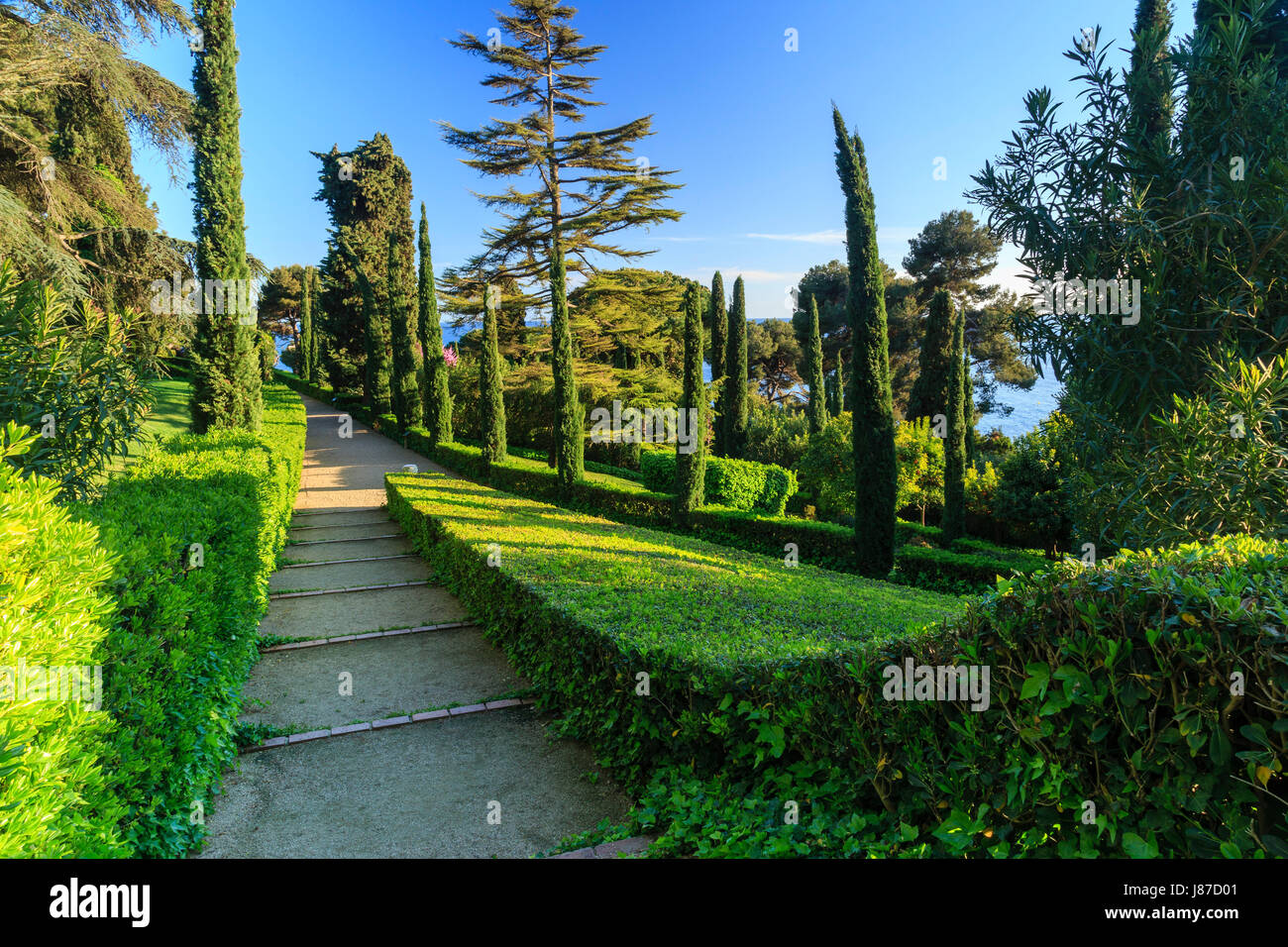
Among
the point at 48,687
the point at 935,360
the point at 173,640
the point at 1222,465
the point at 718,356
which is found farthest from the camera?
the point at 718,356

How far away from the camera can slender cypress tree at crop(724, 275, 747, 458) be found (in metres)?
24.4

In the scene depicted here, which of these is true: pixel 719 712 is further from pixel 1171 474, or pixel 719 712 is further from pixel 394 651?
pixel 394 651

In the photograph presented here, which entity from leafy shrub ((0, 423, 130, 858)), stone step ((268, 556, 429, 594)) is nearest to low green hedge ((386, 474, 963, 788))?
stone step ((268, 556, 429, 594))

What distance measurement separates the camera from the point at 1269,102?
4605mm

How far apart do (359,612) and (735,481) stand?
1191cm

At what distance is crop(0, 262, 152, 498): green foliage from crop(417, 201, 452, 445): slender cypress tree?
1650 cm

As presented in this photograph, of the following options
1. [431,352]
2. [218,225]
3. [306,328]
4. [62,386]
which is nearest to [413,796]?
[62,386]

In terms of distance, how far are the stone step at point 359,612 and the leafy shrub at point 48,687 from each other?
4.65m

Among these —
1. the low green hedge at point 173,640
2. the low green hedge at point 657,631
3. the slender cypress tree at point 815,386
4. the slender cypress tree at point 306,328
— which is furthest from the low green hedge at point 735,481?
the slender cypress tree at point 306,328

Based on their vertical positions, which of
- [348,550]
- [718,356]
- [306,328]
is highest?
[306,328]

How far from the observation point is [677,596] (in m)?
5.43

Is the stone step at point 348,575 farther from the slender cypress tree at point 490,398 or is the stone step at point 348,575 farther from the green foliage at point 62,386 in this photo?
the slender cypress tree at point 490,398

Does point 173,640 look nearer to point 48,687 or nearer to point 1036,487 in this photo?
point 48,687
